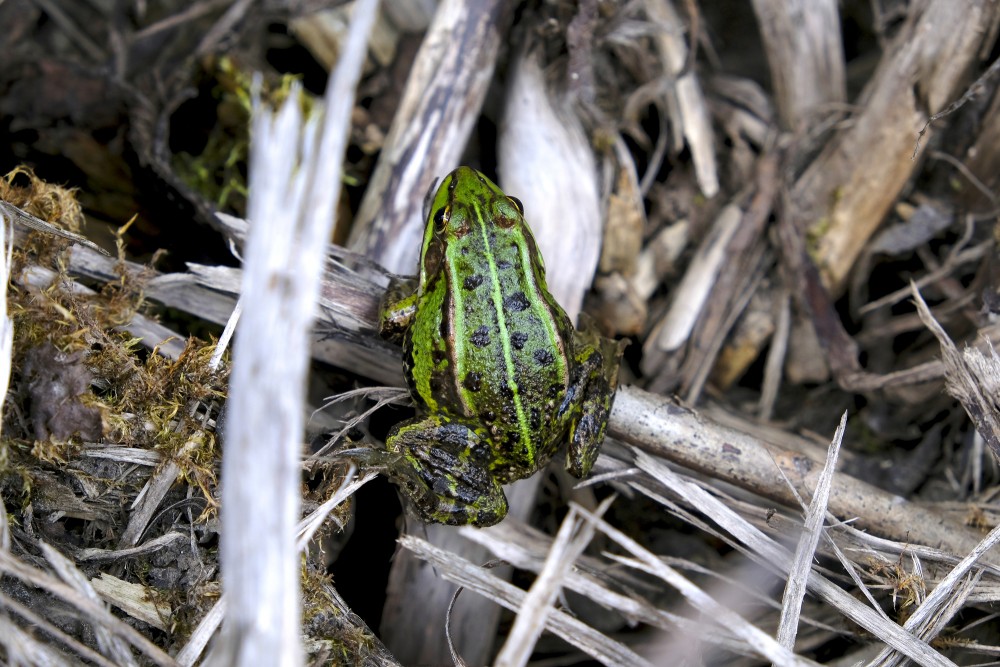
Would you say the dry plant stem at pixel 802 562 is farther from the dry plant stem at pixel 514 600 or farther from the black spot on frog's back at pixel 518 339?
the black spot on frog's back at pixel 518 339

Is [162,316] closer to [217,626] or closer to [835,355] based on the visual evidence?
[217,626]

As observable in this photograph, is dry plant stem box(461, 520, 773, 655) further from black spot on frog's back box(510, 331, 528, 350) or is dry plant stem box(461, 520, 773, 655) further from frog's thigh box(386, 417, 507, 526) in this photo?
black spot on frog's back box(510, 331, 528, 350)

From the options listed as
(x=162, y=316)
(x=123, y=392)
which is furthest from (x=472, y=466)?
(x=162, y=316)

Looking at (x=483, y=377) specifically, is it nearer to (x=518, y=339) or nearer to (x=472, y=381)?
(x=472, y=381)

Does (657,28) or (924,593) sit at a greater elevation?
(657,28)

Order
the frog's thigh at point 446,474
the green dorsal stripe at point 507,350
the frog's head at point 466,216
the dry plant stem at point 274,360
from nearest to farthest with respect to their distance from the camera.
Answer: the dry plant stem at point 274,360 < the frog's thigh at point 446,474 < the green dorsal stripe at point 507,350 < the frog's head at point 466,216

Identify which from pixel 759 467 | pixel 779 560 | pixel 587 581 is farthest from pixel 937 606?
pixel 587 581

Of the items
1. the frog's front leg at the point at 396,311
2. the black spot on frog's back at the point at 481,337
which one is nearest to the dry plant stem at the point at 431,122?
the frog's front leg at the point at 396,311
